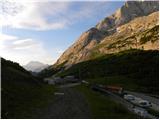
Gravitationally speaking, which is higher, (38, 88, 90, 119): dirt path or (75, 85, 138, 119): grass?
(38, 88, 90, 119): dirt path

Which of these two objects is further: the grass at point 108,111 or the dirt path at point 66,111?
the grass at point 108,111

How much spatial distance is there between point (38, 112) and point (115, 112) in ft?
45.7

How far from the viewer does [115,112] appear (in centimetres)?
5625

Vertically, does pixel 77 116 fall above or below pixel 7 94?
below

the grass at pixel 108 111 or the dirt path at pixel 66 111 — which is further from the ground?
the dirt path at pixel 66 111

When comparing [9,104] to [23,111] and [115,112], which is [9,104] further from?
[115,112]

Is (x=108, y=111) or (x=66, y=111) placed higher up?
(x=66, y=111)

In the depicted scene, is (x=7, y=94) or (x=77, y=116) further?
(x=7, y=94)

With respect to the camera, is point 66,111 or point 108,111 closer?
point 66,111

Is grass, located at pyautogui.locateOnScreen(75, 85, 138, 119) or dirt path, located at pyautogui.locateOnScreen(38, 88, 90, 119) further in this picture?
grass, located at pyautogui.locateOnScreen(75, 85, 138, 119)

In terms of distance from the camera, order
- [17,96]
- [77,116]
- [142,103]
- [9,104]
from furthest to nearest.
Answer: [142,103] < [17,96] < [9,104] < [77,116]

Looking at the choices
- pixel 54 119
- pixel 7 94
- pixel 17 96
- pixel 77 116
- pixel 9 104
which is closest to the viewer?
pixel 54 119

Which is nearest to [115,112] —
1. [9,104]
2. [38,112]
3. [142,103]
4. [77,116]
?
[77,116]

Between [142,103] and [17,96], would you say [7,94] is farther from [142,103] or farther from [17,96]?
[142,103]
